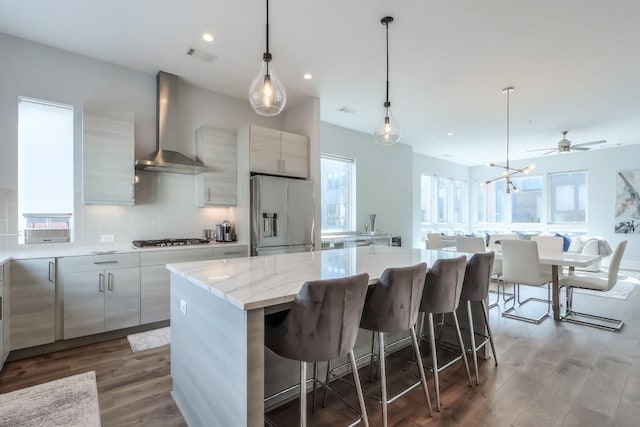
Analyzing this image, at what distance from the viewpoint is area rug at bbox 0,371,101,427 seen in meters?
1.89

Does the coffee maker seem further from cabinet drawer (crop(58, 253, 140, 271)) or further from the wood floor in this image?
the wood floor

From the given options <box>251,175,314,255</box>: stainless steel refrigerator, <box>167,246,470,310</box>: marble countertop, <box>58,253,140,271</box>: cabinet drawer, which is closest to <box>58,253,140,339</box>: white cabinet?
<box>58,253,140,271</box>: cabinet drawer

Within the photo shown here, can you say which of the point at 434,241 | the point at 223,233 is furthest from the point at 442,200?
the point at 223,233

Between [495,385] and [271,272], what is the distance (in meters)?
1.90

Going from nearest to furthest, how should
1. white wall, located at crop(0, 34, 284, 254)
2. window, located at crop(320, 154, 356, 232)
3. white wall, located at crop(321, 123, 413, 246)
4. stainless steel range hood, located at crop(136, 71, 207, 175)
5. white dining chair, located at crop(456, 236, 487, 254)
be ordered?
white wall, located at crop(0, 34, 284, 254), stainless steel range hood, located at crop(136, 71, 207, 175), white dining chair, located at crop(456, 236, 487, 254), window, located at crop(320, 154, 356, 232), white wall, located at crop(321, 123, 413, 246)

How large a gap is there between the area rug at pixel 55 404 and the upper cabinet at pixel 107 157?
71.5 inches

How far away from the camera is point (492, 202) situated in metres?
10.2

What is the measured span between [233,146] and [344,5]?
7.74 ft

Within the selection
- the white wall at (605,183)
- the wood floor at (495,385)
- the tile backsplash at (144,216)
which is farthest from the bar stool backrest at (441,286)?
the white wall at (605,183)

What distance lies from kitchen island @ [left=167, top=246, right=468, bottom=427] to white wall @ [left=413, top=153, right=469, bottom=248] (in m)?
6.12

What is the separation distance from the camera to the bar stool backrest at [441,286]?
214 centimetres

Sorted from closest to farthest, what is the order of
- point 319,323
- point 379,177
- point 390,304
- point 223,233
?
1. point 319,323
2. point 390,304
3. point 223,233
4. point 379,177

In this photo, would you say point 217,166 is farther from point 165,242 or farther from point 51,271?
point 51,271

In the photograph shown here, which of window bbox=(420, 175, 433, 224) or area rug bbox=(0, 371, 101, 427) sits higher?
window bbox=(420, 175, 433, 224)
